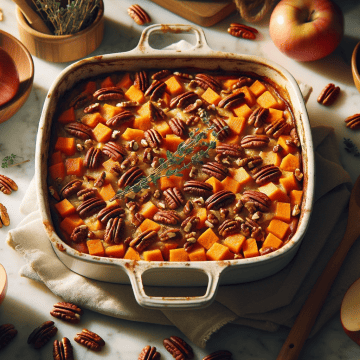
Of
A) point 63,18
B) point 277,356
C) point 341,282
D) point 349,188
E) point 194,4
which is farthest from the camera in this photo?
point 194,4

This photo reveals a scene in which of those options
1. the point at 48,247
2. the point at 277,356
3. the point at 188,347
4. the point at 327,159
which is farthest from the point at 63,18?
the point at 277,356

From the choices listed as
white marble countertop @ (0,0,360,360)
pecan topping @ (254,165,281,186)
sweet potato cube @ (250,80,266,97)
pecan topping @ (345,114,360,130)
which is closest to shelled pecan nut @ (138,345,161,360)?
white marble countertop @ (0,0,360,360)

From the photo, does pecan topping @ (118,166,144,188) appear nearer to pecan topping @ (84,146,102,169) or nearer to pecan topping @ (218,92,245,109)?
pecan topping @ (84,146,102,169)

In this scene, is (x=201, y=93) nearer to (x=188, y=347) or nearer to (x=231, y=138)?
(x=231, y=138)

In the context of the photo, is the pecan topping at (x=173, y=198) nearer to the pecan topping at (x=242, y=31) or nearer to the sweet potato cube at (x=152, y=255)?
the sweet potato cube at (x=152, y=255)

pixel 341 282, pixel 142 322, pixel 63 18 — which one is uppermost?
pixel 63 18

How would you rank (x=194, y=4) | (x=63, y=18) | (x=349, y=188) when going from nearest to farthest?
(x=349, y=188) < (x=63, y=18) < (x=194, y=4)
